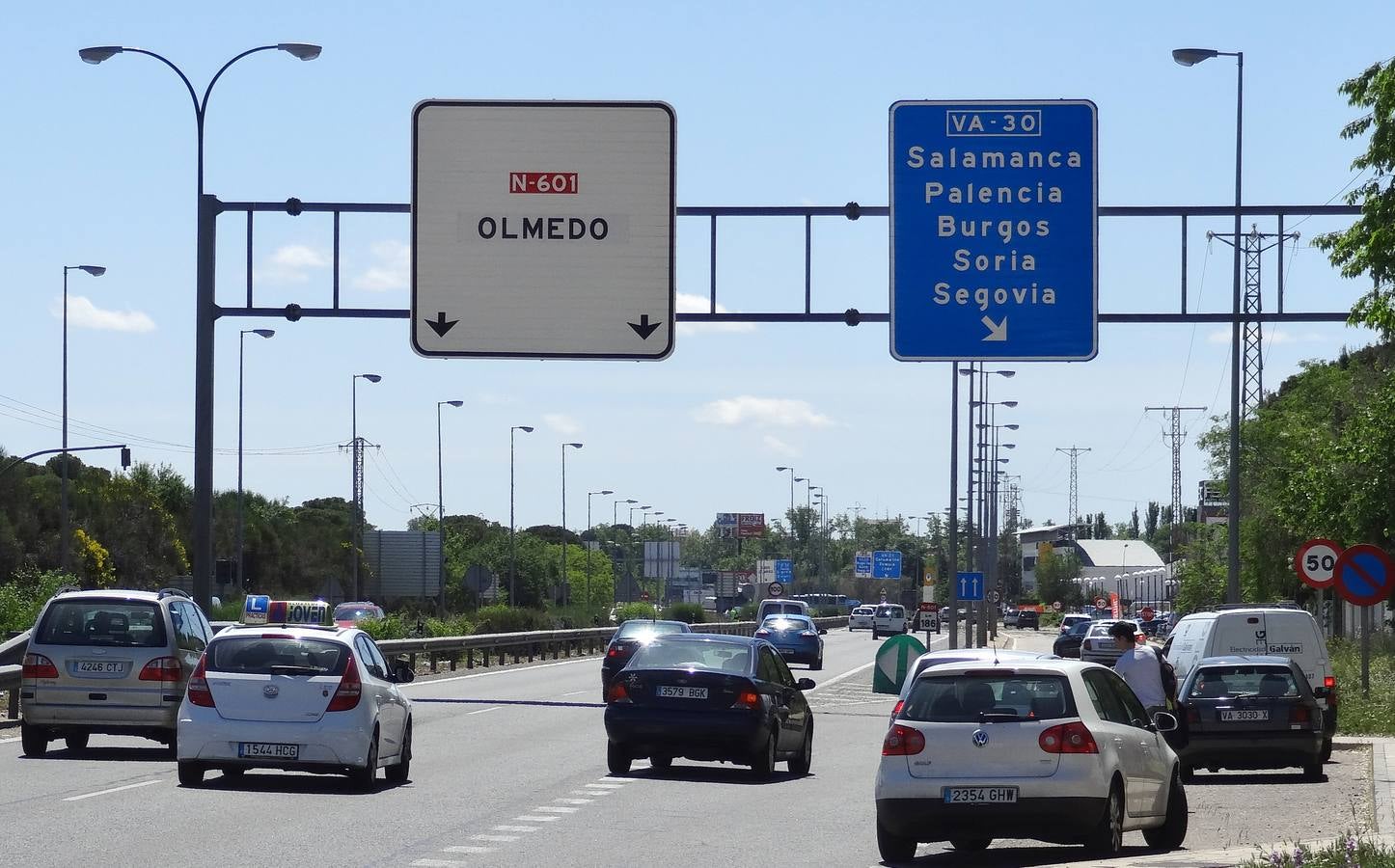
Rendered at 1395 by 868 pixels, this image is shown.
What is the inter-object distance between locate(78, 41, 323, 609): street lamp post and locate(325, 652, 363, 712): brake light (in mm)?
8557

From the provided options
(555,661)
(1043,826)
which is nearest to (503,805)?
(1043,826)

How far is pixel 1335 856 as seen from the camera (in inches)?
450

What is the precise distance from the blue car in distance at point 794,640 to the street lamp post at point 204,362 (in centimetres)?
2788

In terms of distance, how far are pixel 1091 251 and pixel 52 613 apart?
11.4 meters

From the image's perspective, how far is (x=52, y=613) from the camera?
21.0 meters

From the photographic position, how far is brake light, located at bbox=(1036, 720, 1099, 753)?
540 inches

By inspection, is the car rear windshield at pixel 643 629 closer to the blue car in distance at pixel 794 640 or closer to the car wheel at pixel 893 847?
the blue car in distance at pixel 794 640

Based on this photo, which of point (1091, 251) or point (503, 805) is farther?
point (1091, 251)

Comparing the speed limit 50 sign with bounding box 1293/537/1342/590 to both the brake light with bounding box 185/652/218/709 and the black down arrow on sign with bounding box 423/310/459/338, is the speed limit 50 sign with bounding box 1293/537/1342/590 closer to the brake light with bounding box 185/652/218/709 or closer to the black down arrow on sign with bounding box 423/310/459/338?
the black down arrow on sign with bounding box 423/310/459/338

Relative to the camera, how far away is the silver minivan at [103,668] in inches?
813

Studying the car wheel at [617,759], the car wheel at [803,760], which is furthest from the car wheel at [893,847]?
the car wheel at [803,760]

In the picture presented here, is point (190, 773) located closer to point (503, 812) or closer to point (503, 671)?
point (503, 812)

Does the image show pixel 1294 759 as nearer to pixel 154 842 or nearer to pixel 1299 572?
pixel 1299 572

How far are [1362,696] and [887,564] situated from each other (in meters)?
108
